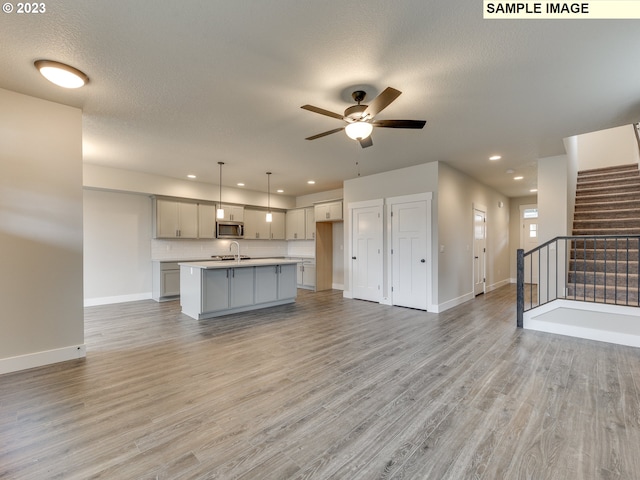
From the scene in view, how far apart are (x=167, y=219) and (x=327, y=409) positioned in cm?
584

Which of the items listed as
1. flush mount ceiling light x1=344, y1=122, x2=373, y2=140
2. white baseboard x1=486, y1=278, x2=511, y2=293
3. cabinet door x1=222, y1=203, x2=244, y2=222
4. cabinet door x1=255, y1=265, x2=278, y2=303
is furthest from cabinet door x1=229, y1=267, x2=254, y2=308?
white baseboard x1=486, y1=278, x2=511, y2=293

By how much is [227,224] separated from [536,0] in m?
6.93

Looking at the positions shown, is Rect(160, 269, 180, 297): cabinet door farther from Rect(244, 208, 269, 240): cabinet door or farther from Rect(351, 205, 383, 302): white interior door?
Rect(351, 205, 383, 302): white interior door

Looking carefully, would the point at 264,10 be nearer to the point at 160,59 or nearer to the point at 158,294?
the point at 160,59

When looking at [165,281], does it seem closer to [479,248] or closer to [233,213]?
[233,213]

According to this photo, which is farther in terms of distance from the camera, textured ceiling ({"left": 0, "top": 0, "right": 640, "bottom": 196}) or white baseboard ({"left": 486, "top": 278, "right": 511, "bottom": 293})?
white baseboard ({"left": 486, "top": 278, "right": 511, "bottom": 293})

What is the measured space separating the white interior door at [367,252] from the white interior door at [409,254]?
341 mm

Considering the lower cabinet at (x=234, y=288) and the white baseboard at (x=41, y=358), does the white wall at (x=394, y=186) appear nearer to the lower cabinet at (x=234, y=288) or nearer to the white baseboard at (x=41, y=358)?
the lower cabinet at (x=234, y=288)

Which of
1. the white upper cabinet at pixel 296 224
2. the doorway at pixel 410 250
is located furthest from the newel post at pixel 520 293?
the white upper cabinet at pixel 296 224

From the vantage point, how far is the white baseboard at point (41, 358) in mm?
2783

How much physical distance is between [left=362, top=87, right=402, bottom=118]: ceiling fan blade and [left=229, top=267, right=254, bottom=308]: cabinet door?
350 cm

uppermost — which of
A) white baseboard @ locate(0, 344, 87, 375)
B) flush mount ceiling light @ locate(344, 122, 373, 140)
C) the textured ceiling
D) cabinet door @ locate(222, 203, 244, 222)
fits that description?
the textured ceiling

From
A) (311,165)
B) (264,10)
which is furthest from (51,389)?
(311,165)

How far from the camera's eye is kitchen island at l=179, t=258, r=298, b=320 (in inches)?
185
